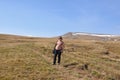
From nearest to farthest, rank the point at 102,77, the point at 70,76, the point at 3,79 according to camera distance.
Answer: the point at 3,79, the point at 70,76, the point at 102,77

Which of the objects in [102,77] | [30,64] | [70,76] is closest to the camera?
[70,76]

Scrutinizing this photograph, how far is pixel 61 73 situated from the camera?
86.9 ft

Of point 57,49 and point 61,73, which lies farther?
point 57,49

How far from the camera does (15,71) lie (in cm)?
2630

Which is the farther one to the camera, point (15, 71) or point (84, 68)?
point (84, 68)

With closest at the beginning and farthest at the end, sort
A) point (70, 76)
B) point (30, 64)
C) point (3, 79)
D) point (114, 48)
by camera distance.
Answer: point (3, 79), point (70, 76), point (30, 64), point (114, 48)

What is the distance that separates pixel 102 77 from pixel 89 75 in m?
1.24

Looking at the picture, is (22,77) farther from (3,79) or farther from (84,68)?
(84,68)

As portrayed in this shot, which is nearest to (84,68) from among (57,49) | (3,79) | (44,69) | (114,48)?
(57,49)

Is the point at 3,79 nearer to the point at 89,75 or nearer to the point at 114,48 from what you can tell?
the point at 89,75

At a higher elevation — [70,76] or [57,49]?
[57,49]

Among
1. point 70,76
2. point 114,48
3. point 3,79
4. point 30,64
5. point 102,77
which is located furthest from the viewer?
point 114,48

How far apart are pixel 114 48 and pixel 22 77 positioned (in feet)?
275

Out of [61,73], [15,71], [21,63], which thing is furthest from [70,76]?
[21,63]
